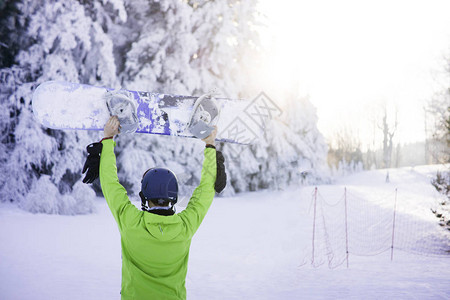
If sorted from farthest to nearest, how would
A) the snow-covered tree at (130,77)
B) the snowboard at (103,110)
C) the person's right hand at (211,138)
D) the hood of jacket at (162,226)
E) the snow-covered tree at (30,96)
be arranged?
the snow-covered tree at (130,77), the snow-covered tree at (30,96), the snowboard at (103,110), the person's right hand at (211,138), the hood of jacket at (162,226)

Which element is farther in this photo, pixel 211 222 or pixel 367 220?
pixel 367 220

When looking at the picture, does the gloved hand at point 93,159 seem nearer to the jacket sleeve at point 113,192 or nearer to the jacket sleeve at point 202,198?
the jacket sleeve at point 113,192

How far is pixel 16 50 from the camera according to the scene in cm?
925

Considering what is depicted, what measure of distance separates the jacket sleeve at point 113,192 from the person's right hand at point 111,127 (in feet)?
0.31

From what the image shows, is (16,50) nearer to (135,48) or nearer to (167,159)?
(135,48)

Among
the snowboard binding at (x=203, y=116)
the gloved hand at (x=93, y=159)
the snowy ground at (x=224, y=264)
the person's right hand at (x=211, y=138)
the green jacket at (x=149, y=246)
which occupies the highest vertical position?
the snowboard binding at (x=203, y=116)

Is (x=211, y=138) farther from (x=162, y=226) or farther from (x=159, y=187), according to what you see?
(x=162, y=226)

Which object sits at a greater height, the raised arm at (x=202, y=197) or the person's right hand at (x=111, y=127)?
the person's right hand at (x=111, y=127)

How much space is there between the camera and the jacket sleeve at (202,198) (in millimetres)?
1861

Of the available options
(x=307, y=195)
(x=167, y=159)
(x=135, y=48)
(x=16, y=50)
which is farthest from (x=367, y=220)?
(x=16, y=50)

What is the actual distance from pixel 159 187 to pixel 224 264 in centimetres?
497

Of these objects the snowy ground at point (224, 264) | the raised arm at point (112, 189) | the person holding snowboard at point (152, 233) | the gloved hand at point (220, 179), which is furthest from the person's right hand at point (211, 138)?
the snowy ground at point (224, 264)

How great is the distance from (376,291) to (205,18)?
9.96 m

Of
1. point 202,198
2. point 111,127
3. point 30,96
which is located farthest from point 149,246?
point 30,96
